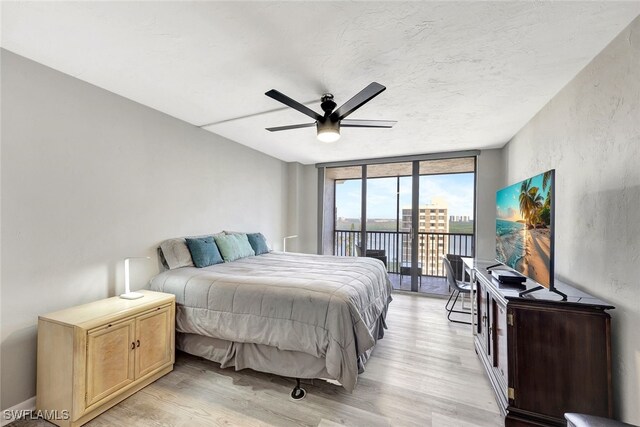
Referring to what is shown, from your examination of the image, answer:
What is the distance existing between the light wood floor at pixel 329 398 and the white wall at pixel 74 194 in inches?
31.8

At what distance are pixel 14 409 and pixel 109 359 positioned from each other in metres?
0.67

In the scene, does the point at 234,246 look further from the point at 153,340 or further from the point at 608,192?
the point at 608,192

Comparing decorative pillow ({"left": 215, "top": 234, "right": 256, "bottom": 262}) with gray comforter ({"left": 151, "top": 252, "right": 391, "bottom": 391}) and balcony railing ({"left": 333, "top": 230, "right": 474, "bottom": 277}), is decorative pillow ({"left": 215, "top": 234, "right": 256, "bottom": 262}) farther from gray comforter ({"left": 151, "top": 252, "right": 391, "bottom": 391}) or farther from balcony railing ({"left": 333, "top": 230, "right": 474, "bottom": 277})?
balcony railing ({"left": 333, "top": 230, "right": 474, "bottom": 277})

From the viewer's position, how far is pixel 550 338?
160 cm

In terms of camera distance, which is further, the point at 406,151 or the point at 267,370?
the point at 406,151

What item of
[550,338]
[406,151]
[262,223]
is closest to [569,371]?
[550,338]

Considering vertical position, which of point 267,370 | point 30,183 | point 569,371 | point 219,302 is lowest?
point 267,370

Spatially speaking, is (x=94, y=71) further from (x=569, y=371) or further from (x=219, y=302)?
(x=569, y=371)

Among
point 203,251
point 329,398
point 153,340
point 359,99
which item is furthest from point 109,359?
point 359,99

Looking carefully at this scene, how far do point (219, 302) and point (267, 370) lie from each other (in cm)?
69

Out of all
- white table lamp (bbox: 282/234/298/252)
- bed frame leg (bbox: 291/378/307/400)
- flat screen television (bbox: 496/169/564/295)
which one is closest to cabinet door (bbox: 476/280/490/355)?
flat screen television (bbox: 496/169/564/295)

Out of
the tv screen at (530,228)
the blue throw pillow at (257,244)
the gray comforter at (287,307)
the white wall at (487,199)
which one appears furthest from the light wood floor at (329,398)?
the white wall at (487,199)

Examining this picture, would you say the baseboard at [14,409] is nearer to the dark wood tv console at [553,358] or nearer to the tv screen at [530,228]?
the dark wood tv console at [553,358]

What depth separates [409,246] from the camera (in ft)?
16.7
